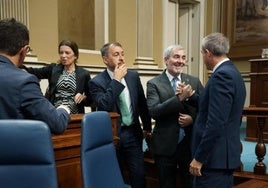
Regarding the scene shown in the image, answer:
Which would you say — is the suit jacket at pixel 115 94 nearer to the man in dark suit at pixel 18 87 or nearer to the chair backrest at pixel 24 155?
the man in dark suit at pixel 18 87

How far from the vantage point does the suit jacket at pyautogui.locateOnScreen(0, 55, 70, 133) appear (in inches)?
60.4

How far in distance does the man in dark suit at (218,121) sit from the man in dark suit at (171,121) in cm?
36

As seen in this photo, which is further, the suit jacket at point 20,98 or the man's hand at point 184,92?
the man's hand at point 184,92

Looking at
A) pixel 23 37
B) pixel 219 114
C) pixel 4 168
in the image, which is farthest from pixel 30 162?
pixel 219 114

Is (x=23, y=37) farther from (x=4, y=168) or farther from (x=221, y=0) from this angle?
(x=221, y=0)

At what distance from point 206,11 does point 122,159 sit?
20.4ft

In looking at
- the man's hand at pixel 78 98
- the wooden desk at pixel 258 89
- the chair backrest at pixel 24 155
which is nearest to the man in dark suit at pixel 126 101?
the man's hand at pixel 78 98

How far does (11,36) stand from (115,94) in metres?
1.00

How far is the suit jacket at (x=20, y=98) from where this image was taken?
60.4 inches

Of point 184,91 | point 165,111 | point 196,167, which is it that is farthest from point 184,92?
point 196,167

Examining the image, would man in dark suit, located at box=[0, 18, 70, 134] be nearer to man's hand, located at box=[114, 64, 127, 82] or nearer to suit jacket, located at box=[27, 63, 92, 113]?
man's hand, located at box=[114, 64, 127, 82]

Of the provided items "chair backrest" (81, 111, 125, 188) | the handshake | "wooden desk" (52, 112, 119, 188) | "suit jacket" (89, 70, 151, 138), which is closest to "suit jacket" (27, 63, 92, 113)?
"suit jacket" (89, 70, 151, 138)

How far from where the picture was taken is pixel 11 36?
163 cm

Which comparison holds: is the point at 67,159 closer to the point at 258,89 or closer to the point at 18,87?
the point at 18,87
